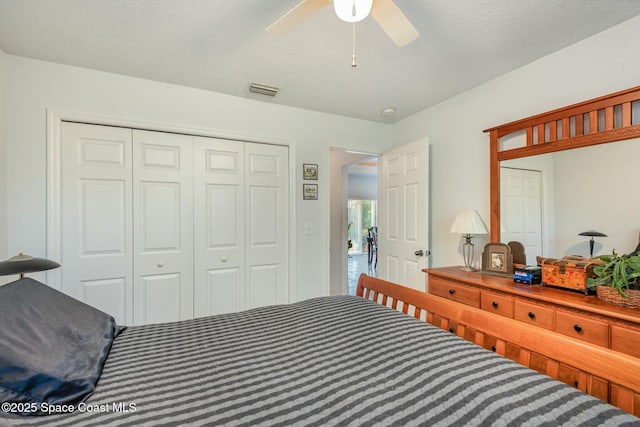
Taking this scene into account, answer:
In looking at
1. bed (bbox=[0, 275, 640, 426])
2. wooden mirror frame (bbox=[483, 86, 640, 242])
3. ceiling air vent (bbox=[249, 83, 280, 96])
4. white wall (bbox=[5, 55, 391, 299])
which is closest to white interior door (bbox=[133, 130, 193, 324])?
white wall (bbox=[5, 55, 391, 299])

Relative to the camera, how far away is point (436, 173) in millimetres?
2994

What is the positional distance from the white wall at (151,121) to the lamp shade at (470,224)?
4.40 ft

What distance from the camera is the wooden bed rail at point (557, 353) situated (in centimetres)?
83

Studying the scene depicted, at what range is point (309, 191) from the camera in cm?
312

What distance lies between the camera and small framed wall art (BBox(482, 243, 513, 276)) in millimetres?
2117

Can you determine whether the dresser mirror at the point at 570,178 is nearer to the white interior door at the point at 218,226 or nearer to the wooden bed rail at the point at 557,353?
the wooden bed rail at the point at 557,353

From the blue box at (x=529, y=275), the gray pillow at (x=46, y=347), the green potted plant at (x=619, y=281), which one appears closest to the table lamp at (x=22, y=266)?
the gray pillow at (x=46, y=347)

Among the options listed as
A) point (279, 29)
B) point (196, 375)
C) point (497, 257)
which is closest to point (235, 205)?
point (279, 29)

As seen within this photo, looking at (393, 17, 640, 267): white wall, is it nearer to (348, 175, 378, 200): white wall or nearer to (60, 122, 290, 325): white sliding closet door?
(60, 122, 290, 325): white sliding closet door

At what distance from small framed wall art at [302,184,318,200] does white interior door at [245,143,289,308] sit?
19 cm

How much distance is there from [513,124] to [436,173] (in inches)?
34.7

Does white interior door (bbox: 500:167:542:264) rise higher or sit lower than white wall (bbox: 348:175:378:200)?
lower

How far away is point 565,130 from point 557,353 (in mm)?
1589

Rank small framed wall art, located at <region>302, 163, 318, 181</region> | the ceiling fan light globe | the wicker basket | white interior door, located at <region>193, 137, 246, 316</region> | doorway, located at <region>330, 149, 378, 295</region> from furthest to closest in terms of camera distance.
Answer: doorway, located at <region>330, 149, 378, 295</region>, small framed wall art, located at <region>302, 163, 318, 181</region>, white interior door, located at <region>193, 137, 246, 316</region>, the wicker basket, the ceiling fan light globe
